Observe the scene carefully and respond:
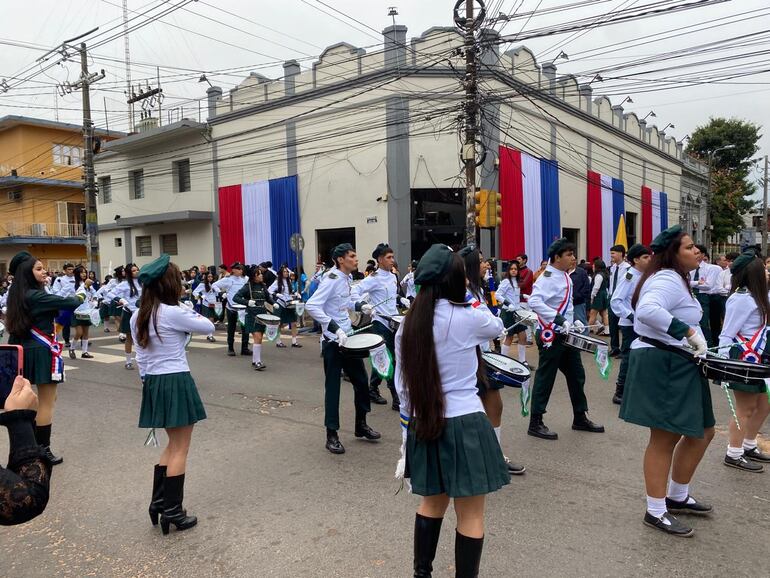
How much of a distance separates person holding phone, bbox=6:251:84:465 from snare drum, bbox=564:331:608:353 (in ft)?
15.2

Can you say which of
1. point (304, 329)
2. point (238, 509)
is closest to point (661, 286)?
point (238, 509)

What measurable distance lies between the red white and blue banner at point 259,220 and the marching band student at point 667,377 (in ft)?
63.1

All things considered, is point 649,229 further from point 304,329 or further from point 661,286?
point 661,286

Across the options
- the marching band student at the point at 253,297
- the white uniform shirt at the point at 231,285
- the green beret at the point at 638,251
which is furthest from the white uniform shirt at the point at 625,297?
the white uniform shirt at the point at 231,285

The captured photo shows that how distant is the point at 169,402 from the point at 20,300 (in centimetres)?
210

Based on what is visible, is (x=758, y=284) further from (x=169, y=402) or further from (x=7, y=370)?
(x=7, y=370)

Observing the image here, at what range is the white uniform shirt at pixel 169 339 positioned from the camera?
386 cm

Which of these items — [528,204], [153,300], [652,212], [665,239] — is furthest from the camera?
[652,212]

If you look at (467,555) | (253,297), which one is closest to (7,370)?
(467,555)

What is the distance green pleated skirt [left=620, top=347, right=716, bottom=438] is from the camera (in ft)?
11.6

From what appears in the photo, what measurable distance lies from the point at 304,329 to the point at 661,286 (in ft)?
42.9

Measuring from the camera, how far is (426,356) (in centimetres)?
266

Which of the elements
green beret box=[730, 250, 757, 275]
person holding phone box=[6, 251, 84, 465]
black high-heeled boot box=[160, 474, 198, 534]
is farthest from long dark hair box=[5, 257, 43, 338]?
green beret box=[730, 250, 757, 275]

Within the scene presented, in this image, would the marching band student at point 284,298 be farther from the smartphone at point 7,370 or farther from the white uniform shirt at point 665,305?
the smartphone at point 7,370
